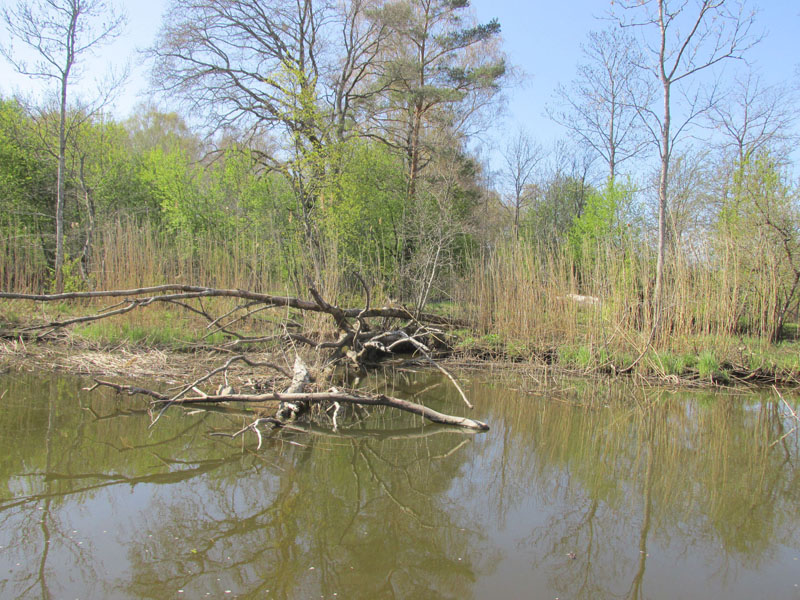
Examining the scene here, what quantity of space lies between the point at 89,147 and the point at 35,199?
2929 millimetres

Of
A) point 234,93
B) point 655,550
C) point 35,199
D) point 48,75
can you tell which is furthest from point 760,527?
point 35,199

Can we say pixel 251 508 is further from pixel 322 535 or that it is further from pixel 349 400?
pixel 349 400

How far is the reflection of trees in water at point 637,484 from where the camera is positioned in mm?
2697

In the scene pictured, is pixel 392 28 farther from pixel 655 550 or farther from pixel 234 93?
pixel 655 550

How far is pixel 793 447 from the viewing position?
4.61m

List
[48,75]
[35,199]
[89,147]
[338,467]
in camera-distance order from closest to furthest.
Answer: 1. [338,467]
2. [48,75]
3. [89,147]
4. [35,199]

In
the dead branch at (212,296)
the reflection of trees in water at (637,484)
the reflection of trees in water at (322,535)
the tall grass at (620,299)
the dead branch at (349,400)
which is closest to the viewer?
the reflection of trees in water at (322,535)

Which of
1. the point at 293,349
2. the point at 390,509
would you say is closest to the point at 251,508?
the point at 390,509

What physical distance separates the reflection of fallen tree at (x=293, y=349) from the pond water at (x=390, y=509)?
0.76 ft

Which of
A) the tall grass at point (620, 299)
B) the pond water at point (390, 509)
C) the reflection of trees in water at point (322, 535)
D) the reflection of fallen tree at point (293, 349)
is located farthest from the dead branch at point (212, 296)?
the reflection of trees in water at point (322, 535)

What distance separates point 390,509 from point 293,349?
3.57m

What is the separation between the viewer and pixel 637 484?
363 cm

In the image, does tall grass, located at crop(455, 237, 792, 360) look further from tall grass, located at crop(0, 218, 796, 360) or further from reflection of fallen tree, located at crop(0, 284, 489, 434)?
reflection of fallen tree, located at crop(0, 284, 489, 434)

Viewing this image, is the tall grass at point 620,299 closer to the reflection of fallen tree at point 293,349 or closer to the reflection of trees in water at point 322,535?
the reflection of fallen tree at point 293,349
